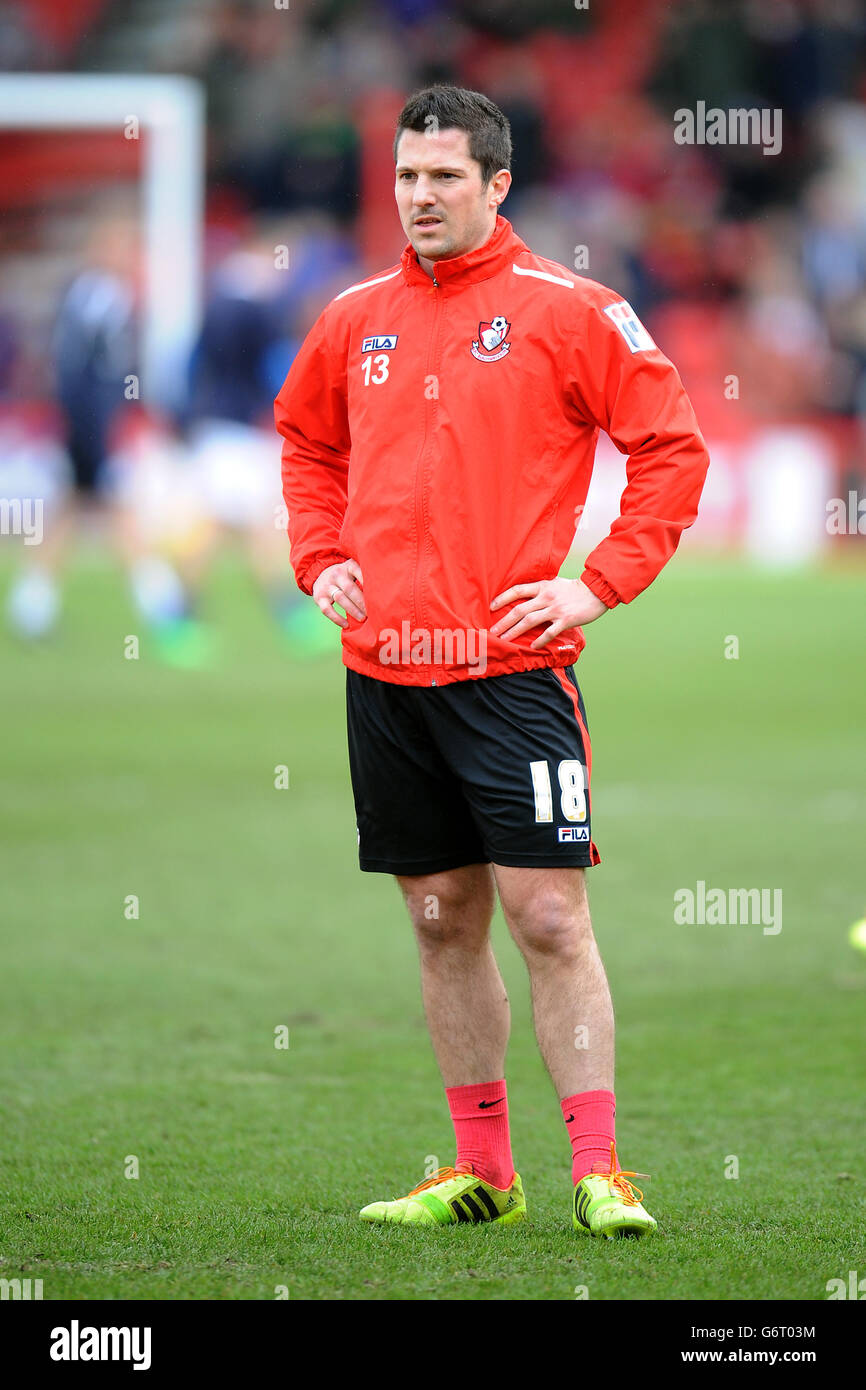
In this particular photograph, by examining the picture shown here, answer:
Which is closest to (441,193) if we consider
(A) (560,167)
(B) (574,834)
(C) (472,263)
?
(C) (472,263)

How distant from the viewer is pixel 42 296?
24312 millimetres

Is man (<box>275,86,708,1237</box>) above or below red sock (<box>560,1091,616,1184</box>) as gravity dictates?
above

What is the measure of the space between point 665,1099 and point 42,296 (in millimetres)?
21199

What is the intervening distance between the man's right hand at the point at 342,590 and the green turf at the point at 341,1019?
3.90ft

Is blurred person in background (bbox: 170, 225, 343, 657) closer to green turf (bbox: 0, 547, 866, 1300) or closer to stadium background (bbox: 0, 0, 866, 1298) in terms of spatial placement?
stadium background (bbox: 0, 0, 866, 1298)

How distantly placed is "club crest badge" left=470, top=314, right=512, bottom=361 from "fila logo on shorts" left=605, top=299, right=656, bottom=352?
20 cm

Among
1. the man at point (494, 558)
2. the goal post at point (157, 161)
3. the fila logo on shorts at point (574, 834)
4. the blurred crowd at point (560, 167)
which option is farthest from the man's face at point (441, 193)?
the blurred crowd at point (560, 167)

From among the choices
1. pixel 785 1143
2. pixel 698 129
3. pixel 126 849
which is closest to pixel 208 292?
pixel 698 129

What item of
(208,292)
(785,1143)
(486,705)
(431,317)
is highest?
(208,292)

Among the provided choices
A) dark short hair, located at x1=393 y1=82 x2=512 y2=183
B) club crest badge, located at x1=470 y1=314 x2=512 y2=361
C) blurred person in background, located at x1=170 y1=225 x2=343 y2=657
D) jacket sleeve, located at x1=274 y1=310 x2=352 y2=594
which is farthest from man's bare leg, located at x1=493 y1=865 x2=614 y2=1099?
blurred person in background, located at x1=170 y1=225 x2=343 y2=657

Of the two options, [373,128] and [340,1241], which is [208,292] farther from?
[340,1241]

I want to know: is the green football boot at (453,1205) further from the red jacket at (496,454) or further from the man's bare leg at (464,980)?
the red jacket at (496,454)

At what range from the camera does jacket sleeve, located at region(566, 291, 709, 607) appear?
3609mm

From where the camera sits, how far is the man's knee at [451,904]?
12.6 ft
